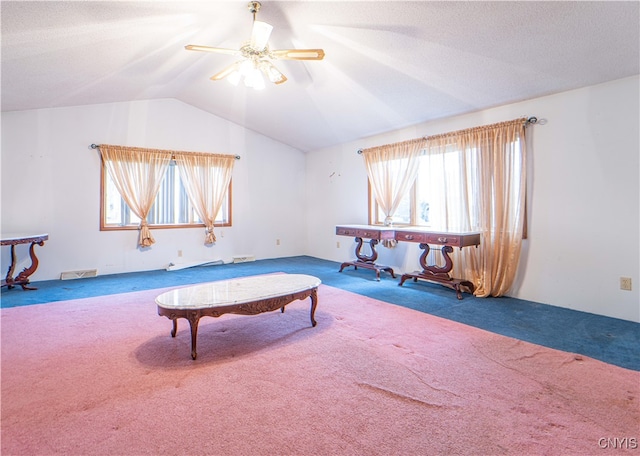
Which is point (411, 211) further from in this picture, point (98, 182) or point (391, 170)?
point (98, 182)

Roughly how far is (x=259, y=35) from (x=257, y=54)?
0.69 ft

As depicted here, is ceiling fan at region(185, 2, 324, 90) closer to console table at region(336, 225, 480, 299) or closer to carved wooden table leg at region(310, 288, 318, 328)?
carved wooden table leg at region(310, 288, 318, 328)

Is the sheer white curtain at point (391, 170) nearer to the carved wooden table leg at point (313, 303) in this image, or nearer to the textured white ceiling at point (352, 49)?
the textured white ceiling at point (352, 49)

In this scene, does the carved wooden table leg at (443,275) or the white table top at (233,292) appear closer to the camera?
the white table top at (233,292)

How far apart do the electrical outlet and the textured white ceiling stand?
74.5 inches

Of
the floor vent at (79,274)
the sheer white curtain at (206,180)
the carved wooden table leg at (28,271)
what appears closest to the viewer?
the carved wooden table leg at (28,271)

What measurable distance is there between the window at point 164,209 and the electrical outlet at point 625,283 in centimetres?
561

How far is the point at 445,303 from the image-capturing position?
11.8 feet

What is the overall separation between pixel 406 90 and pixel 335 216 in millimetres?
2969

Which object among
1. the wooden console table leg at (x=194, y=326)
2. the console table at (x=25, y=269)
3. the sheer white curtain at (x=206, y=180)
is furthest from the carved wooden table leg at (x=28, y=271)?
the wooden console table leg at (x=194, y=326)

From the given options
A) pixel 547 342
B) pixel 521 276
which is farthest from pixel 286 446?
pixel 521 276

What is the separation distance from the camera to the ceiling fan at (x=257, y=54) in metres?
2.58

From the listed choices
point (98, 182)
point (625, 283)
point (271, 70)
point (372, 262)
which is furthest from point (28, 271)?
point (625, 283)

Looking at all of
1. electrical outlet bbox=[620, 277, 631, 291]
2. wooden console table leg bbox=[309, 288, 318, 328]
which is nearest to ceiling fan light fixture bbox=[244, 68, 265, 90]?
wooden console table leg bbox=[309, 288, 318, 328]
